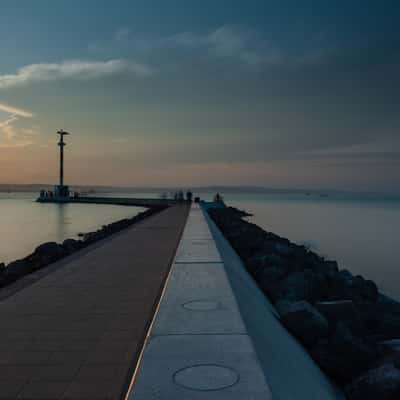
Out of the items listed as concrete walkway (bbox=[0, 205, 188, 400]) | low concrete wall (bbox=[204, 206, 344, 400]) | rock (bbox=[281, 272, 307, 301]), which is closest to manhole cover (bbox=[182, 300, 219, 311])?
low concrete wall (bbox=[204, 206, 344, 400])

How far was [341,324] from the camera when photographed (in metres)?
5.41

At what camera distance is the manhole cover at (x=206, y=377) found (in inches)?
96.0

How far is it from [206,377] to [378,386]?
83.3 inches

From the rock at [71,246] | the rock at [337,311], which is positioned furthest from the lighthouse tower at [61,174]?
the rock at [337,311]

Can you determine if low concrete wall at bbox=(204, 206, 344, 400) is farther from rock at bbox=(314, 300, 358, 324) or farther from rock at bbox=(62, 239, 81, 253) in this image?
rock at bbox=(62, 239, 81, 253)

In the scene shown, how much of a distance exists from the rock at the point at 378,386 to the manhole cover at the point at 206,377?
6.40 ft

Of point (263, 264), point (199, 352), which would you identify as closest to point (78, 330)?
point (199, 352)

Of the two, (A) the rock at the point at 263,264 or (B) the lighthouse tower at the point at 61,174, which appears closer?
(A) the rock at the point at 263,264

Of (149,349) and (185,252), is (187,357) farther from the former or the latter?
(185,252)

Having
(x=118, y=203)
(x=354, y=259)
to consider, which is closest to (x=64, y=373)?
(x=354, y=259)

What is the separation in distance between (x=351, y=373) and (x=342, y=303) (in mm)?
2227

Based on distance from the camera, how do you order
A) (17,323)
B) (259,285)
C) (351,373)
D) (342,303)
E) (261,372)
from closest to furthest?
(261,372)
(17,323)
(351,373)
(342,303)
(259,285)

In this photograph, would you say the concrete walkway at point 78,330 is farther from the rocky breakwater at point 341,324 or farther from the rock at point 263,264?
the rock at point 263,264

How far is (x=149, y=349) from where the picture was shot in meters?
2.98
